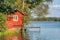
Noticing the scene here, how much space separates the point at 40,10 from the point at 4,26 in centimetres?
1868

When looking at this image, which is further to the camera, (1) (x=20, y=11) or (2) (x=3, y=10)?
(1) (x=20, y=11)

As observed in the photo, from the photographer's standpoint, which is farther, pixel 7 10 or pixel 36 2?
pixel 36 2

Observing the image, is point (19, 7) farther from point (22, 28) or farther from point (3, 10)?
point (3, 10)

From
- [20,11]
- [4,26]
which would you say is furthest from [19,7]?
[4,26]

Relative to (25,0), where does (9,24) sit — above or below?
below

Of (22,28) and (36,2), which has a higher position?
(36,2)

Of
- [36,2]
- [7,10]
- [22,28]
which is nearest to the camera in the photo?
[7,10]

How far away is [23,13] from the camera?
53.3m

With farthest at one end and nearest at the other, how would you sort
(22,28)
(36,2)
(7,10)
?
(36,2)
(22,28)
(7,10)

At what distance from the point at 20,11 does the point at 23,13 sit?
61 cm

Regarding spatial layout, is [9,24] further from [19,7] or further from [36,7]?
[36,7]

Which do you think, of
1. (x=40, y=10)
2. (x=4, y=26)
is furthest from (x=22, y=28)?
(x=40, y=10)

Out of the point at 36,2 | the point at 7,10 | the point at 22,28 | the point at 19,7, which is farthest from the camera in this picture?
the point at 36,2

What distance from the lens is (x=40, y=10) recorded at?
62.3 meters
